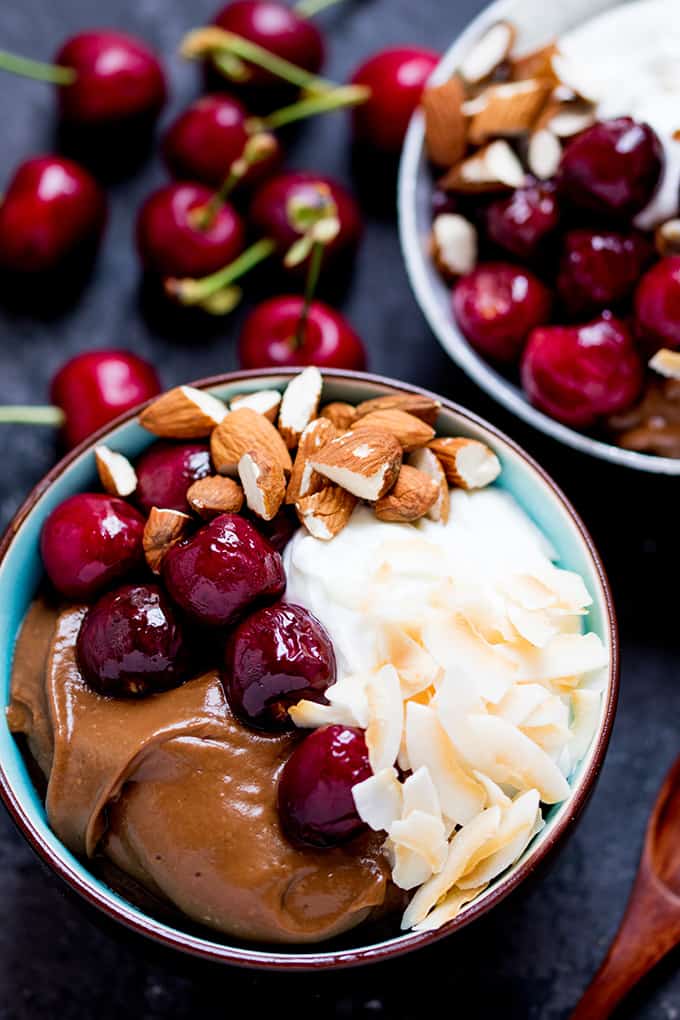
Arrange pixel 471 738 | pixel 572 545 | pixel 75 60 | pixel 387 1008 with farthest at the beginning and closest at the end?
1. pixel 75 60
2. pixel 387 1008
3. pixel 572 545
4. pixel 471 738

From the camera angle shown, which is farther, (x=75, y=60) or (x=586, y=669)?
(x=75, y=60)

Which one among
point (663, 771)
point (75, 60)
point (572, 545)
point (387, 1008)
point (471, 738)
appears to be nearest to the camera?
point (471, 738)

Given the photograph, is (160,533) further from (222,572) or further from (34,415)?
(34,415)

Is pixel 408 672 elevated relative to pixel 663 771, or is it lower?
elevated

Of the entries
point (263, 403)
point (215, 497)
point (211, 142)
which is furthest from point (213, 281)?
point (215, 497)

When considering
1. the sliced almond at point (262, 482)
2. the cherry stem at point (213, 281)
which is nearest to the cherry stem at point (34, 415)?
the cherry stem at point (213, 281)

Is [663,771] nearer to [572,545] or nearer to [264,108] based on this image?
[572,545]

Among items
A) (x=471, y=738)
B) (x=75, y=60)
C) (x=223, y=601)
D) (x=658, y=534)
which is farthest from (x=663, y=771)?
(x=75, y=60)

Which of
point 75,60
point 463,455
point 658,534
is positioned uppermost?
point 75,60
